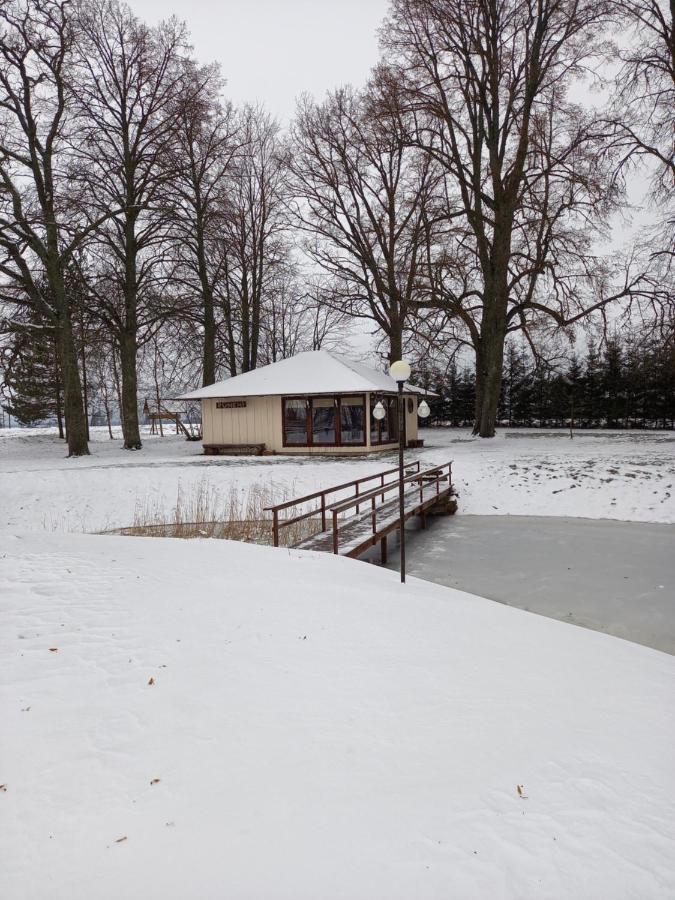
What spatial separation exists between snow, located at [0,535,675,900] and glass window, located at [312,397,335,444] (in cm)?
1483

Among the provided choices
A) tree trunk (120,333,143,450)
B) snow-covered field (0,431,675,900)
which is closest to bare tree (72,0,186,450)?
tree trunk (120,333,143,450)

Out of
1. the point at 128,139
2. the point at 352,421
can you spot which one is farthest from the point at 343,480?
the point at 128,139

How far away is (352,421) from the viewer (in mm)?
19828

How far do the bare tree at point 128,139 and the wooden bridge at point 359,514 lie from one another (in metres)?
12.2

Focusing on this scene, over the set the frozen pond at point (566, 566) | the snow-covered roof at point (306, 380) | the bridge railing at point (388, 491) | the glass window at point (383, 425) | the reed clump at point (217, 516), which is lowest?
the frozen pond at point (566, 566)

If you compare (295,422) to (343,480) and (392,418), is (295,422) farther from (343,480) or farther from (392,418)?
(343,480)

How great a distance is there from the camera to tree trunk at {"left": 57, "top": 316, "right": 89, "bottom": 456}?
718 inches

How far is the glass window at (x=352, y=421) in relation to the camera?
1959 centimetres

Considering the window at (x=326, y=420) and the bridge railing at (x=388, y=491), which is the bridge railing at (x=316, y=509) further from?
the window at (x=326, y=420)

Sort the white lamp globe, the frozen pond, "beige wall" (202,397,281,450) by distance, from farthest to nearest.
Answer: "beige wall" (202,397,281,450) < the white lamp globe < the frozen pond

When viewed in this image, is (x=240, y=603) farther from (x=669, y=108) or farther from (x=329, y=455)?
(x=669, y=108)

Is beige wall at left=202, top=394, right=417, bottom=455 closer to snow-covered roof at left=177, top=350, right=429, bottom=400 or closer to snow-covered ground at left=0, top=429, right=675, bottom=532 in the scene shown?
snow-covered roof at left=177, top=350, right=429, bottom=400

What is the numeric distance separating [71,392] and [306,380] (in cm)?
833

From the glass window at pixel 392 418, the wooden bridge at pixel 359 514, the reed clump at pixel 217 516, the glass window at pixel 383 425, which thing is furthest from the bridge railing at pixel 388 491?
the glass window at pixel 392 418
